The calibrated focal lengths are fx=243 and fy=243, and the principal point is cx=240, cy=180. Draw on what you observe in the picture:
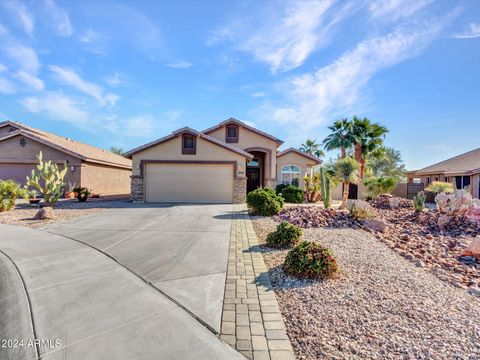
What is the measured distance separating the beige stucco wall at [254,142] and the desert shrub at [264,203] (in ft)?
27.7

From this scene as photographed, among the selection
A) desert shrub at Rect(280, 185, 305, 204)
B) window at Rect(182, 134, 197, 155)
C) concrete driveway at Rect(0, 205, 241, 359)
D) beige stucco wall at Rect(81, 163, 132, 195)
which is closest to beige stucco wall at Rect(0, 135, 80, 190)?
beige stucco wall at Rect(81, 163, 132, 195)

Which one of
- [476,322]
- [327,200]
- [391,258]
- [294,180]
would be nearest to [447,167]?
[294,180]

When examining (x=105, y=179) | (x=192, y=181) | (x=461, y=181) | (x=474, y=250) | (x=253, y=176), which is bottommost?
(x=474, y=250)

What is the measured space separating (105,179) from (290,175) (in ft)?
54.1

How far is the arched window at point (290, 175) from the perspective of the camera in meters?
20.9

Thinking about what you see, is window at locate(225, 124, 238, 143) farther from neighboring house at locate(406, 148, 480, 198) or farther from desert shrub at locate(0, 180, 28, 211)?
neighboring house at locate(406, 148, 480, 198)

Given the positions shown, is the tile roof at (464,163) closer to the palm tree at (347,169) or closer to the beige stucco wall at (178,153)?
the palm tree at (347,169)

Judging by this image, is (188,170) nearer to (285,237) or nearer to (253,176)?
(253,176)

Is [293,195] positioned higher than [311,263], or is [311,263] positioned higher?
[293,195]

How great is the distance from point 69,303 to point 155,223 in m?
5.59

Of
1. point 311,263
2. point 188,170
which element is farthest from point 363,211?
point 188,170

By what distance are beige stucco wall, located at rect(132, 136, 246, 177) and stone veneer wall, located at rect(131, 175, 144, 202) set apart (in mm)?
400

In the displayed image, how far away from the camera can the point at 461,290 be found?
386cm

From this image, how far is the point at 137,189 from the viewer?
52.1 ft
